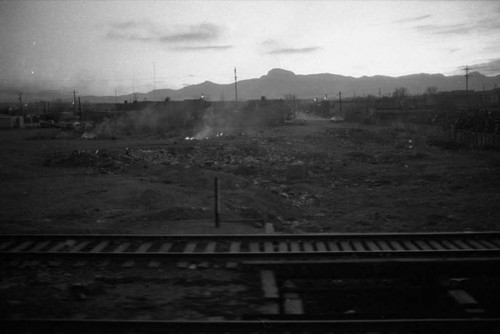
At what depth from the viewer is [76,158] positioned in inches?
819

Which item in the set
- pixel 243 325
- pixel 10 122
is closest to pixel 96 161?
pixel 243 325

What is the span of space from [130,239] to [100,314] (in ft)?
8.84

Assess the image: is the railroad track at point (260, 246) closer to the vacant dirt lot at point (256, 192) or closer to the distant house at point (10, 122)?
the vacant dirt lot at point (256, 192)

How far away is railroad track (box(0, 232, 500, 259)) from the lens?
6.58 metres

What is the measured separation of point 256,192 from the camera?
13328 millimetres

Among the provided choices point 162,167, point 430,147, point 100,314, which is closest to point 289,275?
point 100,314

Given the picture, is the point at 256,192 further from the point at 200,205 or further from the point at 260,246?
the point at 260,246

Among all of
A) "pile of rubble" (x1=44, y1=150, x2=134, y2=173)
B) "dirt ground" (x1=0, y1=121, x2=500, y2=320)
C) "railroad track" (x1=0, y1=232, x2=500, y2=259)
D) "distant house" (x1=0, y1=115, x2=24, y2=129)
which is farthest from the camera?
"distant house" (x1=0, y1=115, x2=24, y2=129)

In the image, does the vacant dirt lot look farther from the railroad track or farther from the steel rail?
the steel rail

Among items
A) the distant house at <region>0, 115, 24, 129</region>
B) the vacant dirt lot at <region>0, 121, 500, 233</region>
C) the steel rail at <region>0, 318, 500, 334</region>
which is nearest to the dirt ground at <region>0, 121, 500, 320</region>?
the vacant dirt lot at <region>0, 121, 500, 233</region>

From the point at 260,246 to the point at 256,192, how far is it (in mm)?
6035

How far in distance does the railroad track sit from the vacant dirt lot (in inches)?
46.0

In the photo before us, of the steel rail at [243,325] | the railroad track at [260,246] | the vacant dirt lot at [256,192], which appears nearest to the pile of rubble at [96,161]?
the vacant dirt lot at [256,192]

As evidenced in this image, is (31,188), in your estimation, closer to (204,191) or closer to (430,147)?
(204,191)
